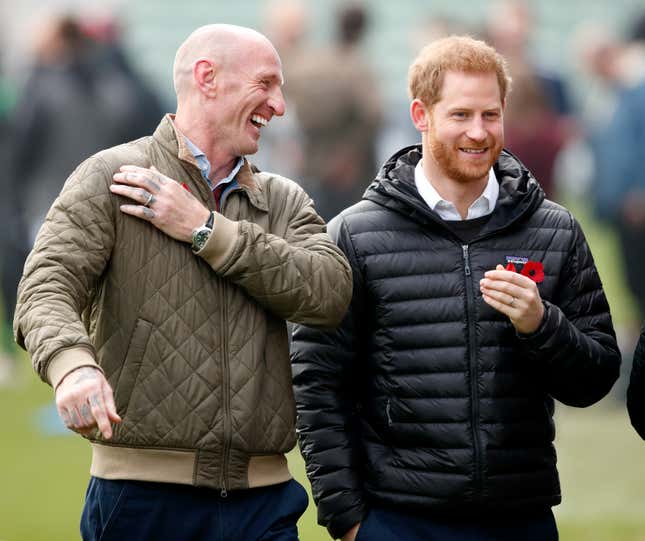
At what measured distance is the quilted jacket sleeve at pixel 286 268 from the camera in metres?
3.96

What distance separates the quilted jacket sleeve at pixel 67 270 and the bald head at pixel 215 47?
33 cm

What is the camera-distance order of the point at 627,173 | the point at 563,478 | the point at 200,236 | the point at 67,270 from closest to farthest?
the point at 67,270, the point at 200,236, the point at 563,478, the point at 627,173

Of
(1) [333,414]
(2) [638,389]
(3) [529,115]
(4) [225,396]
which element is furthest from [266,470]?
(3) [529,115]

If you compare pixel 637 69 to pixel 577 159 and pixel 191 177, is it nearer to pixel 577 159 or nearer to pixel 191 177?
pixel 191 177

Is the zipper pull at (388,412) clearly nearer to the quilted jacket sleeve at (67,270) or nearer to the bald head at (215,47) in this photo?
the quilted jacket sleeve at (67,270)

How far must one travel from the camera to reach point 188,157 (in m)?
4.09

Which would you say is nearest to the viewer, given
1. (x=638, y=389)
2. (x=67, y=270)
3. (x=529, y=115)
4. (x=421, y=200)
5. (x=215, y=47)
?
(x=67, y=270)

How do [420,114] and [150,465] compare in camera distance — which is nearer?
[150,465]

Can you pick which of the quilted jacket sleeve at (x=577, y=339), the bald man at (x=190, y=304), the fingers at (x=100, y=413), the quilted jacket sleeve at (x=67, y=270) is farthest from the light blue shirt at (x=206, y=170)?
the quilted jacket sleeve at (x=577, y=339)

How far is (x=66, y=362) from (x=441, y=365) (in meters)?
1.12

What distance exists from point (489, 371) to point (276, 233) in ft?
2.27

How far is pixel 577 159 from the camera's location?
27438 mm

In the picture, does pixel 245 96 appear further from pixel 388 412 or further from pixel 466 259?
pixel 388 412

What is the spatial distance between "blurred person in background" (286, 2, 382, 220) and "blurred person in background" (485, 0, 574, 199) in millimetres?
1122
